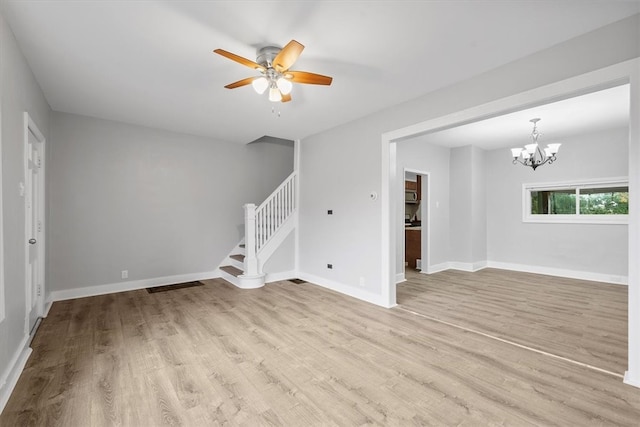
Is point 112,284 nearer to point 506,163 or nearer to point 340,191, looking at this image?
point 340,191

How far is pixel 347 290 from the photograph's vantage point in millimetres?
4527

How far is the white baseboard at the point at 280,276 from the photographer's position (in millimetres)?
5279

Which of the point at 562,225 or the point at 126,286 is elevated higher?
the point at 562,225

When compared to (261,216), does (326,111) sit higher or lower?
higher

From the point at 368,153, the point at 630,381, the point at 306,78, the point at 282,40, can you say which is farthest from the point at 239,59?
the point at 630,381

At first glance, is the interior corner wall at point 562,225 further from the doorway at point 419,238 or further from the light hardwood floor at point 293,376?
the light hardwood floor at point 293,376

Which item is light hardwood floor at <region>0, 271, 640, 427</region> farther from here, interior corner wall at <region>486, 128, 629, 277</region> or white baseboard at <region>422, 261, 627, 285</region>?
interior corner wall at <region>486, 128, 629, 277</region>

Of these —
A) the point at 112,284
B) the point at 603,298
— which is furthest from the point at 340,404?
the point at 603,298

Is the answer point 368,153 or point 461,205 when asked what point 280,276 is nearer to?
point 368,153

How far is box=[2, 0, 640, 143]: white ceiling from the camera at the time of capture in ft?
6.73

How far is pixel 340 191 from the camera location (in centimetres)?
472

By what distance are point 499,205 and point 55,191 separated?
839 cm

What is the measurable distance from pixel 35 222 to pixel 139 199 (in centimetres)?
157

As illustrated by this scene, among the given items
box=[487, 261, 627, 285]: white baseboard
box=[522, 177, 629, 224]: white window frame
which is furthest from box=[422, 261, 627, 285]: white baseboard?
box=[522, 177, 629, 224]: white window frame
